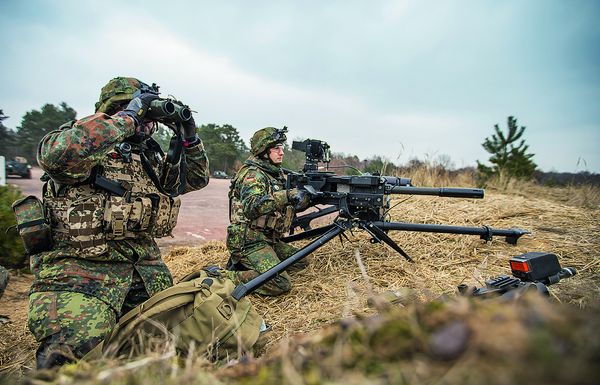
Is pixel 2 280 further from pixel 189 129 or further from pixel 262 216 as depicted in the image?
pixel 262 216

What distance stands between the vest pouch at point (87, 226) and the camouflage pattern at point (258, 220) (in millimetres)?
1294

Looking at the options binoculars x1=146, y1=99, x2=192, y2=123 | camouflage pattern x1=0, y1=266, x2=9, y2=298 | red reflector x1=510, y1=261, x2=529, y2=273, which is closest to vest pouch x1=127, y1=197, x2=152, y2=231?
binoculars x1=146, y1=99, x2=192, y2=123

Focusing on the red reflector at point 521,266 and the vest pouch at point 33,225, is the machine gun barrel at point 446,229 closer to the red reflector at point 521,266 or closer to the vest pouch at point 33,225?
the red reflector at point 521,266

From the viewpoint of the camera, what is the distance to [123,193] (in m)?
2.60

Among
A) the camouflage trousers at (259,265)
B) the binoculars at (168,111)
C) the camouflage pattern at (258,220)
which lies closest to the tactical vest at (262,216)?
the camouflage pattern at (258,220)

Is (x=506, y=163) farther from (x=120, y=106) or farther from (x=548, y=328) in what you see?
(x=548, y=328)

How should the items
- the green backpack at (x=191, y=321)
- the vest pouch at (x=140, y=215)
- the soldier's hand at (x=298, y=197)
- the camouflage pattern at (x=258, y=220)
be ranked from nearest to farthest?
the green backpack at (x=191, y=321), the vest pouch at (x=140, y=215), the soldier's hand at (x=298, y=197), the camouflage pattern at (x=258, y=220)

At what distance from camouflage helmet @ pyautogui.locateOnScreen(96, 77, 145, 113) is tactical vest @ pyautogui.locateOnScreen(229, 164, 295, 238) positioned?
4.99ft

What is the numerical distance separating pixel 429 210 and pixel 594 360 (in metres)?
5.57

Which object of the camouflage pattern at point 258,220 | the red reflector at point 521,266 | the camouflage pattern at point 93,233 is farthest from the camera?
the camouflage pattern at point 258,220

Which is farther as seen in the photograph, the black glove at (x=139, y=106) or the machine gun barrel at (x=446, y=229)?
the machine gun barrel at (x=446, y=229)

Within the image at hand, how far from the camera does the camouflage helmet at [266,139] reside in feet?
13.6

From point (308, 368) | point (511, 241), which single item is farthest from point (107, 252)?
point (511, 241)

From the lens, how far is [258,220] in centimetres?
390
